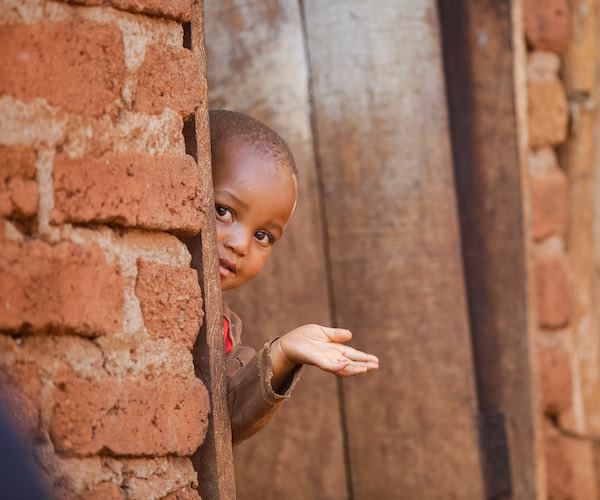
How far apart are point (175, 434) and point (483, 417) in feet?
4.36

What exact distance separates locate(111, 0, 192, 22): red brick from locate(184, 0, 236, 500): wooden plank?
3cm

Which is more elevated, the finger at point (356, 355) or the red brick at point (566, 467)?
the finger at point (356, 355)

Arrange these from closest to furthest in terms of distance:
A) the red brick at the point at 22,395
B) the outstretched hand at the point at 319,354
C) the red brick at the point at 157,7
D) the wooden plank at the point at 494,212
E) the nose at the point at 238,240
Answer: the red brick at the point at 22,395 < the red brick at the point at 157,7 < the outstretched hand at the point at 319,354 < the nose at the point at 238,240 < the wooden plank at the point at 494,212

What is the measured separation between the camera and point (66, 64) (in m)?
1.51

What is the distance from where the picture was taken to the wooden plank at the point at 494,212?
9.23 feet

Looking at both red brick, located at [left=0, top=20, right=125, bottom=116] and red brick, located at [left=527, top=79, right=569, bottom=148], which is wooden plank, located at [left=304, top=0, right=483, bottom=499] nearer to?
red brick, located at [left=527, top=79, right=569, bottom=148]

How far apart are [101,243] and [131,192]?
0.28 feet

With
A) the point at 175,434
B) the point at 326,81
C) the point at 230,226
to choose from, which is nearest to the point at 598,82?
the point at 326,81

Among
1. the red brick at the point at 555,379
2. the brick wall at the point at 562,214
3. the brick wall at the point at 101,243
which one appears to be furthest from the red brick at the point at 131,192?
the red brick at the point at 555,379

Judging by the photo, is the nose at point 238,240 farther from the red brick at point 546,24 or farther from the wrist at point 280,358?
the red brick at point 546,24

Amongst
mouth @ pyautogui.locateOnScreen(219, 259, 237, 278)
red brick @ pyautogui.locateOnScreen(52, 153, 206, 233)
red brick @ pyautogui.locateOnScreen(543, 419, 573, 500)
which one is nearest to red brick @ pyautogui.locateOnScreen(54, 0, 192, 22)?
red brick @ pyautogui.locateOnScreen(52, 153, 206, 233)

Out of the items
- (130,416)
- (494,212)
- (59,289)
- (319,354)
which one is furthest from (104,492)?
(494,212)

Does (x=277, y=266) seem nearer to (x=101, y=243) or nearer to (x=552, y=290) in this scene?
(x=552, y=290)

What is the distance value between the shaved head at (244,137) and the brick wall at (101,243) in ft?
1.15
